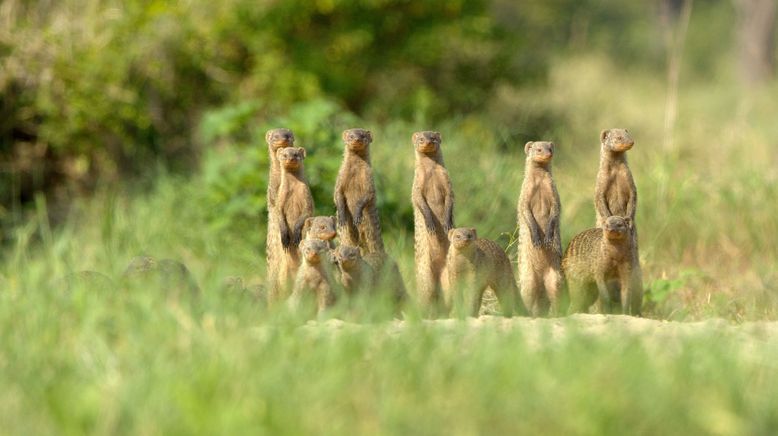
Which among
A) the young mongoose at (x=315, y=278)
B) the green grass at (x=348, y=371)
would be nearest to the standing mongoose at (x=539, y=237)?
the green grass at (x=348, y=371)

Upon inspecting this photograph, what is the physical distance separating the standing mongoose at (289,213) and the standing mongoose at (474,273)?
0.77m

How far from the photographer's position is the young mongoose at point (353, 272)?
5.66 meters

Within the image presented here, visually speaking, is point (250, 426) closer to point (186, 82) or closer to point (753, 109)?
point (186, 82)

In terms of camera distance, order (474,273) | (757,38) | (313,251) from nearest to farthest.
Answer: (313,251) < (474,273) < (757,38)

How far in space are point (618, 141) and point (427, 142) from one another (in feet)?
3.08

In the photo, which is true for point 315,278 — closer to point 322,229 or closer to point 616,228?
point 322,229

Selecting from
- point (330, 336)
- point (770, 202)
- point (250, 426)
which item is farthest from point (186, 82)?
point (250, 426)

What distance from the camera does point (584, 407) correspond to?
381 centimetres

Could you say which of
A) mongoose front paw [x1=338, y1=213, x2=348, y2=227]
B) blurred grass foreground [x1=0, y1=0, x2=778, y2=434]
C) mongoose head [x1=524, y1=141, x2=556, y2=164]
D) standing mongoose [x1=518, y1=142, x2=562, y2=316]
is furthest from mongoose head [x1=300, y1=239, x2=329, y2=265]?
mongoose head [x1=524, y1=141, x2=556, y2=164]

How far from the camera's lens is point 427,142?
615 cm

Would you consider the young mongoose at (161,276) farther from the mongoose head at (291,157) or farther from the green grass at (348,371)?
the mongoose head at (291,157)

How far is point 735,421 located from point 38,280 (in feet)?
10.2

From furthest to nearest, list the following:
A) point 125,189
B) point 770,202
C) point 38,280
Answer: point 125,189 → point 770,202 → point 38,280

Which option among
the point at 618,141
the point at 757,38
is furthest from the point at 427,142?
the point at 757,38
